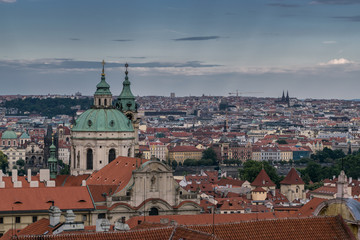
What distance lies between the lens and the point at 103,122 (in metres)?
87.6

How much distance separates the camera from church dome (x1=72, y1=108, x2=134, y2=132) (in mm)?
87312

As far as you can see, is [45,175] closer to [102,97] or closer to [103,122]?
[103,122]

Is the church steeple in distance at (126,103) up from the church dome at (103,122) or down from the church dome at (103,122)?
up

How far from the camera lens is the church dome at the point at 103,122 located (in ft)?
286

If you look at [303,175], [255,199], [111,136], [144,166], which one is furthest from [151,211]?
[303,175]

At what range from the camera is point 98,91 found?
9219cm

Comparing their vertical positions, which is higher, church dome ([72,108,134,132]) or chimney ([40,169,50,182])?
church dome ([72,108,134,132])

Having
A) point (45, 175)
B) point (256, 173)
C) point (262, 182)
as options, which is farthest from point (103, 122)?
point (256, 173)

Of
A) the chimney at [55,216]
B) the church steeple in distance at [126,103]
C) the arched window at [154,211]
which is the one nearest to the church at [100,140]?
the church steeple in distance at [126,103]

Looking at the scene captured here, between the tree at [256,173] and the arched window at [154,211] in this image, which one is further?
the tree at [256,173]

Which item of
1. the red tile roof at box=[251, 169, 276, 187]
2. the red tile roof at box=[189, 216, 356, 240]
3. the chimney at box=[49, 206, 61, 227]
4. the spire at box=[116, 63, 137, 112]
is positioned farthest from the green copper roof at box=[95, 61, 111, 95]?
the red tile roof at box=[189, 216, 356, 240]

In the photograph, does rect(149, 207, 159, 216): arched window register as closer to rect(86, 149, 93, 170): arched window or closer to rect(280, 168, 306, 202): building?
rect(86, 149, 93, 170): arched window

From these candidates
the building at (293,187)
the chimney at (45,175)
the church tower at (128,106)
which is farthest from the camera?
the building at (293,187)

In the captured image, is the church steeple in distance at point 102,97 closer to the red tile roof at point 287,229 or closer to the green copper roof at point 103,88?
the green copper roof at point 103,88
